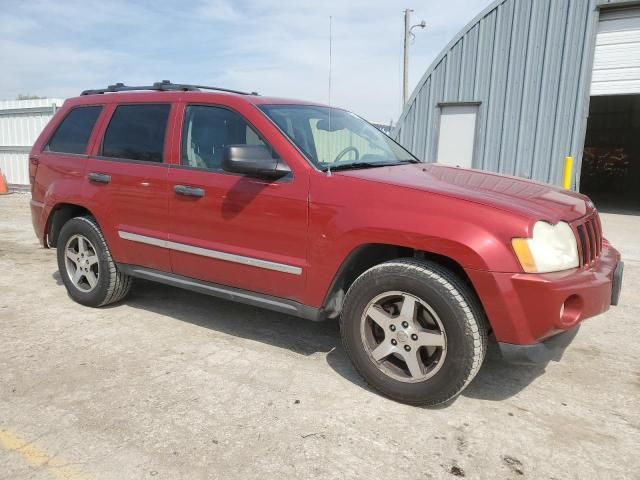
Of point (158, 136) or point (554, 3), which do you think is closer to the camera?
point (158, 136)

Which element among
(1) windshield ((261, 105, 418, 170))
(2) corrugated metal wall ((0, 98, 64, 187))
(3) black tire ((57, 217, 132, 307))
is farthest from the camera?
(2) corrugated metal wall ((0, 98, 64, 187))

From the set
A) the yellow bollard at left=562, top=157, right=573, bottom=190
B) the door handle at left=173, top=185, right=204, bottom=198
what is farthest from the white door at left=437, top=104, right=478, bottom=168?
the door handle at left=173, top=185, right=204, bottom=198

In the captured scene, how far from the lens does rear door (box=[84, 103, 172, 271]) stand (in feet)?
12.1

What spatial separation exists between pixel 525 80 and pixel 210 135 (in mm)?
9826

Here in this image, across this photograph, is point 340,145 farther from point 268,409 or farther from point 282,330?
point 268,409

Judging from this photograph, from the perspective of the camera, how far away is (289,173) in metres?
3.08

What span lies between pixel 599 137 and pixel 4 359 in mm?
23833

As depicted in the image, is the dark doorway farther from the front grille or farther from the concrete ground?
the concrete ground

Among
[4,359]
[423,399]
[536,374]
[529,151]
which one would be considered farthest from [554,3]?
[4,359]

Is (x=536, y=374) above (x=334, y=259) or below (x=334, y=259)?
below

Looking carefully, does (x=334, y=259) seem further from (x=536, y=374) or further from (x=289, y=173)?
(x=536, y=374)

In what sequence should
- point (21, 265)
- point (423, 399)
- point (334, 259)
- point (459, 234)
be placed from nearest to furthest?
point (459, 234) < point (423, 399) < point (334, 259) < point (21, 265)

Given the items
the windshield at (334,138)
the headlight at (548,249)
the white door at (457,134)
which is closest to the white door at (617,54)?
the white door at (457,134)

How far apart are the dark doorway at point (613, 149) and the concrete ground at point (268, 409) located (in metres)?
18.8
